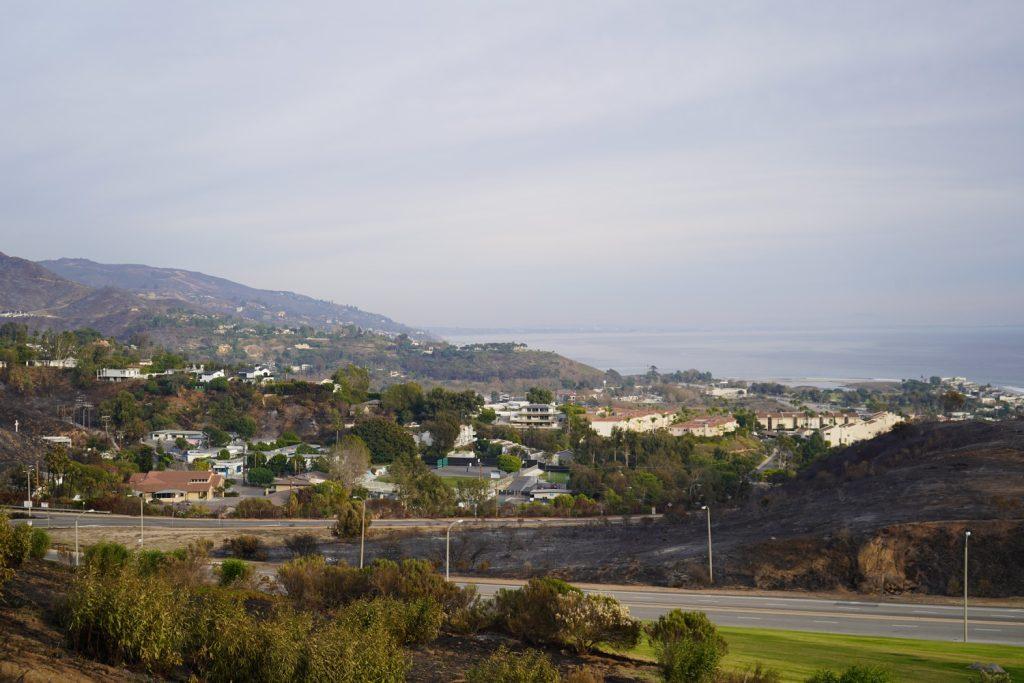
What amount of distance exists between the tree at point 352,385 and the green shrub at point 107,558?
52.3m

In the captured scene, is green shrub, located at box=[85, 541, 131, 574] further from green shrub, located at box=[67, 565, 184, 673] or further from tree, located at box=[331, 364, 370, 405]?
tree, located at box=[331, 364, 370, 405]

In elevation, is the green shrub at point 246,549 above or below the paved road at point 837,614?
below

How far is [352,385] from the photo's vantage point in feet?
245

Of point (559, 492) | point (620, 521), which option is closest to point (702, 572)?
point (620, 521)

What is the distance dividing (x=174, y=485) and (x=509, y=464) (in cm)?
1971

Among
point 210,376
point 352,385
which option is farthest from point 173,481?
point 210,376

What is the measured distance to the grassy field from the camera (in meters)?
13.4

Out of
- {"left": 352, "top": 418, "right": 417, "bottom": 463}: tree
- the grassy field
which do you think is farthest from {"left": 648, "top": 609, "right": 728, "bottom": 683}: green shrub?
{"left": 352, "top": 418, "right": 417, "bottom": 463}: tree

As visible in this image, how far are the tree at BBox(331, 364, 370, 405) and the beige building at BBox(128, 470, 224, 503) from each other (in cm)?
2383

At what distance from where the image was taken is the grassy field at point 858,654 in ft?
43.8

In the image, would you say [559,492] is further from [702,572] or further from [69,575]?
[69,575]

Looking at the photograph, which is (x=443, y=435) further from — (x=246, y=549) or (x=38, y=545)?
(x=38, y=545)

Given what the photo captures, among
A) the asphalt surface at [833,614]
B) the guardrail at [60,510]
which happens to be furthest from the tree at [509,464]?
the asphalt surface at [833,614]

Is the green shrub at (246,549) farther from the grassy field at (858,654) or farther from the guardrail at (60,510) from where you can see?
the grassy field at (858,654)
